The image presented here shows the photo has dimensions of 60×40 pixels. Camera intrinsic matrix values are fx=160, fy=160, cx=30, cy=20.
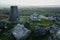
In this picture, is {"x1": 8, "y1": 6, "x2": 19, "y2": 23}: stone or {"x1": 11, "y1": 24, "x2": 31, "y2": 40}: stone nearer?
{"x1": 11, "y1": 24, "x2": 31, "y2": 40}: stone

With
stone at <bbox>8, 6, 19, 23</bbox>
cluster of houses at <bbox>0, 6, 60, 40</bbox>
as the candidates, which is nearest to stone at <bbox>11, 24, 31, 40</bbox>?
cluster of houses at <bbox>0, 6, 60, 40</bbox>

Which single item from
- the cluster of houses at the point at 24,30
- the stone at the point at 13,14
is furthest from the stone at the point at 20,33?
the stone at the point at 13,14

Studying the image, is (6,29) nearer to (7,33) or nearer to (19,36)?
(7,33)

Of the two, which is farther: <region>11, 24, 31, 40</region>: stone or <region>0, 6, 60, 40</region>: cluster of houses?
<region>11, 24, 31, 40</region>: stone

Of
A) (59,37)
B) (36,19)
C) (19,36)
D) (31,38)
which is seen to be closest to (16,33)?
(19,36)

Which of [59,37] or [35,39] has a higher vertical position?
[59,37]

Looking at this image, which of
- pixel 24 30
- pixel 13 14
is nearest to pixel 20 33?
pixel 24 30

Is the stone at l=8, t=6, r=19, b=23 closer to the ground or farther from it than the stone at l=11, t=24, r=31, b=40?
farther from it

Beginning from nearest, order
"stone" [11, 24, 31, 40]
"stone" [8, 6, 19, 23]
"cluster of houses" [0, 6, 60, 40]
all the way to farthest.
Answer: "cluster of houses" [0, 6, 60, 40]
"stone" [11, 24, 31, 40]
"stone" [8, 6, 19, 23]

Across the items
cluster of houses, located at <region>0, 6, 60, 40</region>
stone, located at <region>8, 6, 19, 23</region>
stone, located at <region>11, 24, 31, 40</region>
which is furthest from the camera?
stone, located at <region>8, 6, 19, 23</region>

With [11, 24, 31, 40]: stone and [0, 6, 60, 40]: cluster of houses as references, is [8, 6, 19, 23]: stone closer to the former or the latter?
[0, 6, 60, 40]: cluster of houses

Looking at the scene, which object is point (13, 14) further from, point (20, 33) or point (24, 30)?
point (20, 33)
